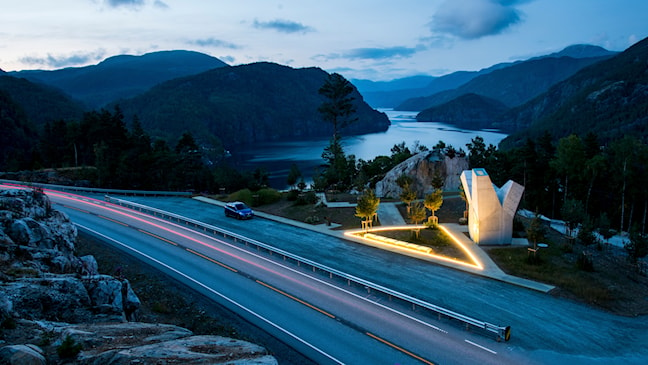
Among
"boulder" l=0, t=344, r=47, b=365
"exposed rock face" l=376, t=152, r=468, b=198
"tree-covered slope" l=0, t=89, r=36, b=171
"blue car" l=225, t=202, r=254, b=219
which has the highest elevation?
"tree-covered slope" l=0, t=89, r=36, b=171

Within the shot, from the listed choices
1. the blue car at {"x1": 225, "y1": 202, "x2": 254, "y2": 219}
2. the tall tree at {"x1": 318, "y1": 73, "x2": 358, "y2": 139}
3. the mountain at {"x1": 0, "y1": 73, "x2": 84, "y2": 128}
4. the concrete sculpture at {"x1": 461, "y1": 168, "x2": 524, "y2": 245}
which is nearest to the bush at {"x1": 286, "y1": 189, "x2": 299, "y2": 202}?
the blue car at {"x1": 225, "y1": 202, "x2": 254, "y2": 219}

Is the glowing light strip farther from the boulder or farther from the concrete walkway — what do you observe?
the boulder

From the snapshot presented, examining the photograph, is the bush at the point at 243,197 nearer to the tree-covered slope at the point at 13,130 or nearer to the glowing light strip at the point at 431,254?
the glowing light strip at the point at 431,254

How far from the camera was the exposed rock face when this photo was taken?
43.9 m

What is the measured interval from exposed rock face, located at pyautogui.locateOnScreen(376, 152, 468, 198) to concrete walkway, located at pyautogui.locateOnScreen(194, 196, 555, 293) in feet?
19.8

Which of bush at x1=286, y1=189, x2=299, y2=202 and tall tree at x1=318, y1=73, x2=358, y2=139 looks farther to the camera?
tall tree at x1=318, y1=73, x2=358, y2=139

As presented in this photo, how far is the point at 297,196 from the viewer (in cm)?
4050

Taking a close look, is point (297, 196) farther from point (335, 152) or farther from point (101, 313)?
point (101, 313)

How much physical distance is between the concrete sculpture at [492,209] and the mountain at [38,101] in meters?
173

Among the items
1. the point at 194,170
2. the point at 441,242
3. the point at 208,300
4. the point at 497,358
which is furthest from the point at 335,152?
the point at 497,358

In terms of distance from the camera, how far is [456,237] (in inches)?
1096

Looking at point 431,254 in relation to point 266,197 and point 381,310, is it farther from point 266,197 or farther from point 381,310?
point 266,197

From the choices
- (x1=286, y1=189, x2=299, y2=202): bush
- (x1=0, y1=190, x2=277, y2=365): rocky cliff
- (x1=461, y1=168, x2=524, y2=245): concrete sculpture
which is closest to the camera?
(x1=0, y1=190, x2=277, y2=365): rocky cliff

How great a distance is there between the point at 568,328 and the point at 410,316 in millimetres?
5983
